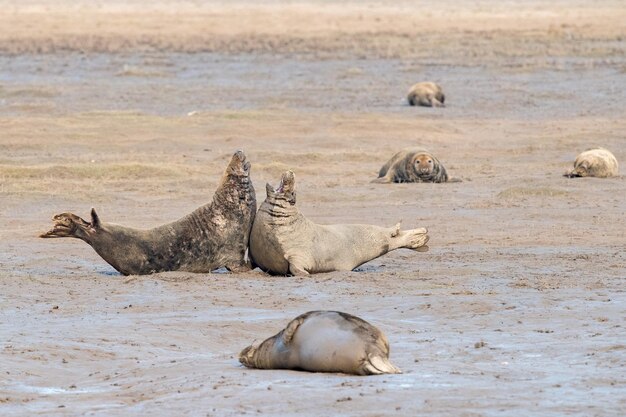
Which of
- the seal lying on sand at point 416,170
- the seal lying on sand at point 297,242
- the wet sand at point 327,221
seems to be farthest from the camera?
the seal lying on sand at point 416,170

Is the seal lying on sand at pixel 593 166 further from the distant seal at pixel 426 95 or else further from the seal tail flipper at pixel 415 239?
the distant seal at pixel 426 95

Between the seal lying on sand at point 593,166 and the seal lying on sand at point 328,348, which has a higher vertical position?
the seal lying on sand at point 593,166

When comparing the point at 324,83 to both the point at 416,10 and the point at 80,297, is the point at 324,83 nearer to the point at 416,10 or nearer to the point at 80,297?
the point at 80,297

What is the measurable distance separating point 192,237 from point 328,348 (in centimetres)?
357

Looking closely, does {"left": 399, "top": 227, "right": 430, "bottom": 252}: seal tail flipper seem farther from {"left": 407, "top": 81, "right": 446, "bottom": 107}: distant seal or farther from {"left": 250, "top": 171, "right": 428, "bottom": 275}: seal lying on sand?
{"left": 407, "top": 81, "right": 446, "bottom": 107}: distant seal

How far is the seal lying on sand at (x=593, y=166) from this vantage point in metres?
15.0

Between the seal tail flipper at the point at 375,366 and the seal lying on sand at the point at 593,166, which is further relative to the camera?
the seal lying on sand at the point at 593,166

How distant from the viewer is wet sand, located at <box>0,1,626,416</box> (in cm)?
572

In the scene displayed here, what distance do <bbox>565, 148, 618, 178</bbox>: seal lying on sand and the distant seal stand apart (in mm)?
8605

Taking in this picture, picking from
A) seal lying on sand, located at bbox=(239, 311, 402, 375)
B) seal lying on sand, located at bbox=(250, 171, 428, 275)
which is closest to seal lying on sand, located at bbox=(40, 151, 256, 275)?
seal lying on sand, located at bbox=(250, 171, 428, 275)

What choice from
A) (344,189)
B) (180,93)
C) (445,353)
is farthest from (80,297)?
(180,93)

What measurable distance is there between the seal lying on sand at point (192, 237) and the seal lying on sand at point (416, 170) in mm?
5363

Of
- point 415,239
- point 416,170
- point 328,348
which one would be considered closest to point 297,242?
point 415,239

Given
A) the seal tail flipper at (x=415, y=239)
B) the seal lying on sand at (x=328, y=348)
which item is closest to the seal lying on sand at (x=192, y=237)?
the seal tail flipper at (x=415, y=239)
